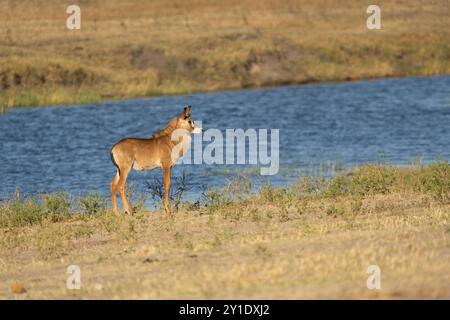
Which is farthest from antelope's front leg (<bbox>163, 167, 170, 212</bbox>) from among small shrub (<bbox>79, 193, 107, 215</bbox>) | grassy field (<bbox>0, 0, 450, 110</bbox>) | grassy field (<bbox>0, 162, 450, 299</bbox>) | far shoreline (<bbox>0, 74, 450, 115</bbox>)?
grassy field (<bbox>0, 0, 450, 110</bbox>)

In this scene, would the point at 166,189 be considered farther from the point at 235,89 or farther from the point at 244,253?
the point at 235,89

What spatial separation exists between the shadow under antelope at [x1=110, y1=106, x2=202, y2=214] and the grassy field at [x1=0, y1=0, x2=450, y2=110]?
2449 cm

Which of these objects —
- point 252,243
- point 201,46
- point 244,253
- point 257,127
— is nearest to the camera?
point 244,253

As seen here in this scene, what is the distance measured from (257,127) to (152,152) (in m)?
17.4

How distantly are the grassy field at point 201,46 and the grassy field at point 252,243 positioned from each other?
24.4 metres

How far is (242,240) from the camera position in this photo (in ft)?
45.5

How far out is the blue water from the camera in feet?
81.0

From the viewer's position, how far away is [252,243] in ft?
44.8

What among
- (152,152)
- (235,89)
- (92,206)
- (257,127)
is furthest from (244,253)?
(235,89)

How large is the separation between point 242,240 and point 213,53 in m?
37.1

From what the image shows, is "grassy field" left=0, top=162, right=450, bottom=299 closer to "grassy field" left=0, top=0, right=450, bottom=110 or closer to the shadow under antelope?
the shadow under antelope

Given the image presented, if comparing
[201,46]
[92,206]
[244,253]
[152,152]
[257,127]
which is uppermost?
[201,46]

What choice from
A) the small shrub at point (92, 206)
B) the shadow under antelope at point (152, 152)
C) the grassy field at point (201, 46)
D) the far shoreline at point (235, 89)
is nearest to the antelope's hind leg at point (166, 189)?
the shadow under antelope at point (152, 152)
